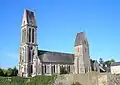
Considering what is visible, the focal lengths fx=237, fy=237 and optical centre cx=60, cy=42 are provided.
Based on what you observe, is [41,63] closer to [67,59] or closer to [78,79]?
[67,59]

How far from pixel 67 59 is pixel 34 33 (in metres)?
14.8

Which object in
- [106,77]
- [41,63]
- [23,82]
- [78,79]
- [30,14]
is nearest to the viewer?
[106,77]

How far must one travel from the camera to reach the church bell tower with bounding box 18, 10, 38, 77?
7262 centimetres

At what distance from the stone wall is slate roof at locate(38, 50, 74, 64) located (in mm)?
35983

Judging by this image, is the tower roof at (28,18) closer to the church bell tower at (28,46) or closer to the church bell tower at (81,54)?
the church bell tower at (28,46)

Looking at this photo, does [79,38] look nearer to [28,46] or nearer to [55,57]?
[55,57]

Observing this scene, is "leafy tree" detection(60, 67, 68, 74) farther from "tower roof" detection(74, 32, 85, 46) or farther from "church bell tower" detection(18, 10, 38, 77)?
"tower roof" detection(74, 32, 85, 46)

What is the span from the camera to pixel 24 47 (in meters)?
74.1

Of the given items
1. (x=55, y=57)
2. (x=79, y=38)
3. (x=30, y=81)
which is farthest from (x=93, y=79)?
(x=79, y=38)

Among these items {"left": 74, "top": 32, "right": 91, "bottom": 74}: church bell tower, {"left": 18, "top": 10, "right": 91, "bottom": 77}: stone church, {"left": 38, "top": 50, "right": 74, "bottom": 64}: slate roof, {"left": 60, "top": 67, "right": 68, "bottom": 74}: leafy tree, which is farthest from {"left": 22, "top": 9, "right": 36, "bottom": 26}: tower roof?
{"left": 60, "top": 67, "right": 68, "bottom": 74}: leafy tree

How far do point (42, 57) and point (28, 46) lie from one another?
5582mm

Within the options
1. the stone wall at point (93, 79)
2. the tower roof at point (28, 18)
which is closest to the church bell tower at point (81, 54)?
the tower roof at point (28, 18)

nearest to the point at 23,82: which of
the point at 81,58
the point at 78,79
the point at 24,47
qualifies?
the point at 78,79

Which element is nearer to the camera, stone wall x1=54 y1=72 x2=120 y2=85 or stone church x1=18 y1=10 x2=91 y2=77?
stone wall x1=54 y1=72 x2=120 y2=85
